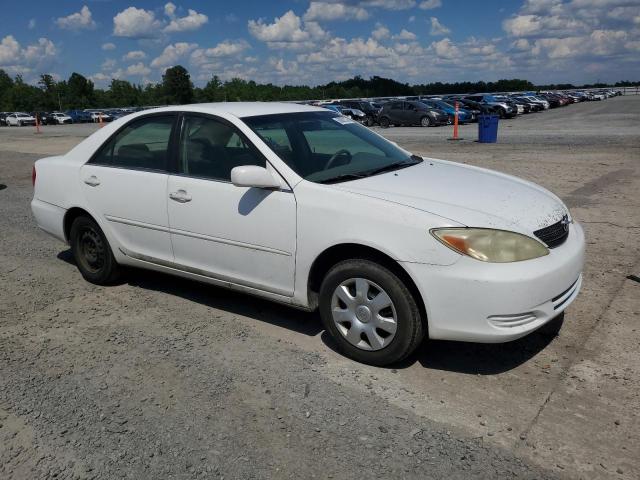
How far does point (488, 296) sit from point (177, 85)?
97.7 m

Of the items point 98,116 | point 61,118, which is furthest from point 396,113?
point 61,118

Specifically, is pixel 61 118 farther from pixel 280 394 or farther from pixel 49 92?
pixel 280 394

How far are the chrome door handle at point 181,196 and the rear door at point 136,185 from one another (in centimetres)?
10

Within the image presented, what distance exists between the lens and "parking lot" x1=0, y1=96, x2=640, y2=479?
8.91 ft

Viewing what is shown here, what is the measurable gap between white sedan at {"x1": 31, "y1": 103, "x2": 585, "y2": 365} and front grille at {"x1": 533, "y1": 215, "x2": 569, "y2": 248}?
1 centimetres

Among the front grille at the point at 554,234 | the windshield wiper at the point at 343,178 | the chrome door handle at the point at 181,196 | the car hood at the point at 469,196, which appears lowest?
the front grille at the point at 554,234

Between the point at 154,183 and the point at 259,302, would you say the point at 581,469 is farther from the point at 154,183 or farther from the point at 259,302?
the point at 154,183

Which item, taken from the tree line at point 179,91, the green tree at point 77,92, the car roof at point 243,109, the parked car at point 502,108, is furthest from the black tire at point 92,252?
the green tree at point 77,92

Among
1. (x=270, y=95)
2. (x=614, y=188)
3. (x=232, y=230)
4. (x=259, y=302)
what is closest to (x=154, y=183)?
(x=232, y=230)

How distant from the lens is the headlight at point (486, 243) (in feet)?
10.3

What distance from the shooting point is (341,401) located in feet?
10.6

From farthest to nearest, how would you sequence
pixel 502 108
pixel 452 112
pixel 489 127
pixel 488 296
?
pixel 502 108
pixel 452 112
pixel 489 127
pixel 488 296

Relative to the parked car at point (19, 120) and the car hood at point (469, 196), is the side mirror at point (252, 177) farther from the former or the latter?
the parked car at point (19, 120)

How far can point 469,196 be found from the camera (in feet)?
11.7
